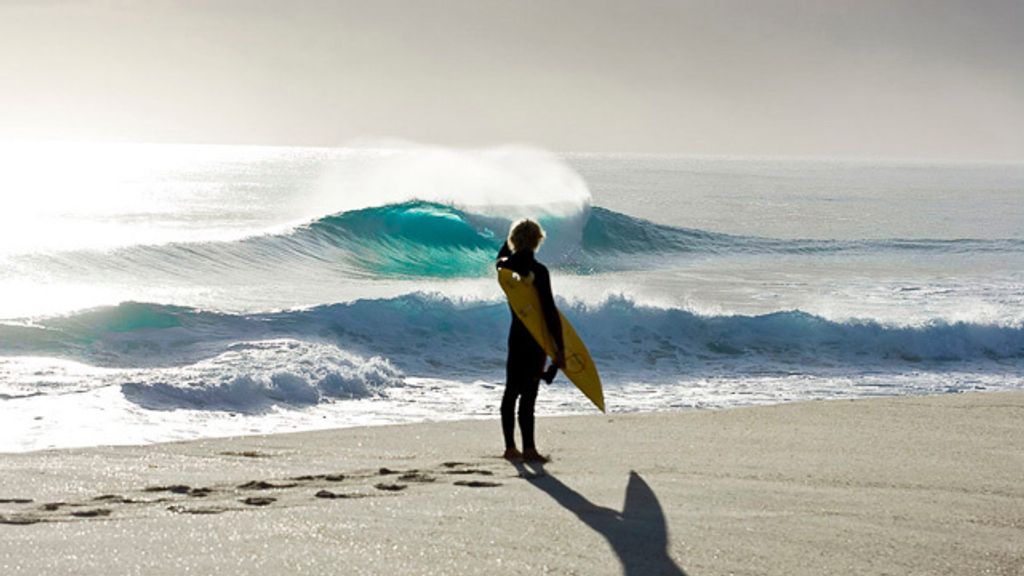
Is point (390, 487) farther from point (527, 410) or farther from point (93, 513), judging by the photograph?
point (93, 513)

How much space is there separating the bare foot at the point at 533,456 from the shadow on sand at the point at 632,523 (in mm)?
617

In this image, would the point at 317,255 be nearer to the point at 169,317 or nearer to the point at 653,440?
the point at 169,317

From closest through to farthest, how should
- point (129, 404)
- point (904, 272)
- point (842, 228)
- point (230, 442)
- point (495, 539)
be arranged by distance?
point (495, 539)
point (230, 442)
point (129, 404)
point (904, 272)
point (842, 228)

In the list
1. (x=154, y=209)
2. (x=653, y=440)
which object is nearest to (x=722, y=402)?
(x=653, y=440)

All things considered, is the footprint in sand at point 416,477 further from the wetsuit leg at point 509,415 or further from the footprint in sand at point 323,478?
the wetsuit leg at point 509,415

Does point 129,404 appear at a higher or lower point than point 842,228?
lower

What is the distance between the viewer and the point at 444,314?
1470 centimetres

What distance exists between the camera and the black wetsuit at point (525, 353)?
22.4 feet

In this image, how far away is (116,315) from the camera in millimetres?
13547

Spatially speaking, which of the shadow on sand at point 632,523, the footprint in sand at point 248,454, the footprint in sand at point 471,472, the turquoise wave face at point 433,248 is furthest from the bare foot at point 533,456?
the turquoise wave face at point 433,248

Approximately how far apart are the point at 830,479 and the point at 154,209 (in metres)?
58.3

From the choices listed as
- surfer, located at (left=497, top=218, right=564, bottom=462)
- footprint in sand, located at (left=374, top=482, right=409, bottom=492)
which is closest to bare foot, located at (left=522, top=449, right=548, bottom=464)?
surfer, located at (left=497, top=218, right=564, bottom=462)

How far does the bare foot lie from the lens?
22.8ft

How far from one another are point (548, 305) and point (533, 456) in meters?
0.94
